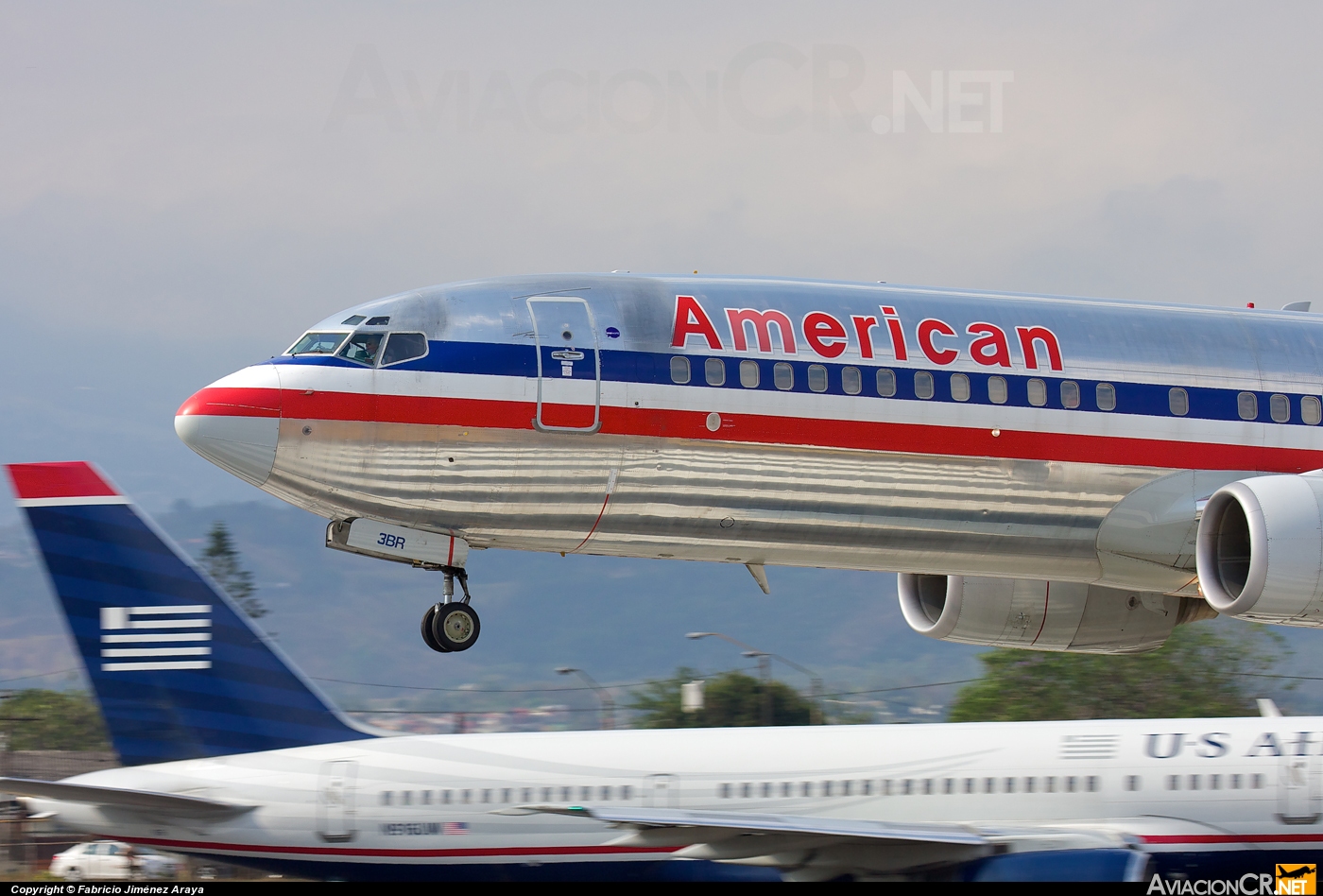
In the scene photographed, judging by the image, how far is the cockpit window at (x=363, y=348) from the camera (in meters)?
18.4

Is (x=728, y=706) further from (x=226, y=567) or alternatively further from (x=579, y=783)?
(x=226, y=567)

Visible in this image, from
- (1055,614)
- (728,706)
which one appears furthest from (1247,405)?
(728,706)

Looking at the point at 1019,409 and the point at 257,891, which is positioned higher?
the point at 1019,409

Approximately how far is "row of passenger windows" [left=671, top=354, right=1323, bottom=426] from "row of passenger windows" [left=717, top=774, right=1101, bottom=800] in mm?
4845

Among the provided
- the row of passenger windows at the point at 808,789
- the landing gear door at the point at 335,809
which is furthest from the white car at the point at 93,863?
the row of passenger windows at the point at 808,789

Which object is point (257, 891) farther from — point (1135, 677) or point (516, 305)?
point (1135, 677)

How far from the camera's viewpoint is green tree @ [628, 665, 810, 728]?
57312 mm

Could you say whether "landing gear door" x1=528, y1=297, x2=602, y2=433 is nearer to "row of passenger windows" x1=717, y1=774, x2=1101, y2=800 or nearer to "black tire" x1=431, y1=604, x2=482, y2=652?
"black tire" x1=431, y1=604, x2=482, y2=652

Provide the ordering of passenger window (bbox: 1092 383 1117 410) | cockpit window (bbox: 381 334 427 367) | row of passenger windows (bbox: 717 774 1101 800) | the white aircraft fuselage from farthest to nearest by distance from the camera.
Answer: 1. passenger window (bbox: 1092 383 1117 410)
2. row of passenger windows (bbox: 717 774 1101 800)
3. the white aircraft fuselage
4. cockpit window (bbox: 381 334 427 367)

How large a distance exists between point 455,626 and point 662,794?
360cm

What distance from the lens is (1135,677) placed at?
55.4m

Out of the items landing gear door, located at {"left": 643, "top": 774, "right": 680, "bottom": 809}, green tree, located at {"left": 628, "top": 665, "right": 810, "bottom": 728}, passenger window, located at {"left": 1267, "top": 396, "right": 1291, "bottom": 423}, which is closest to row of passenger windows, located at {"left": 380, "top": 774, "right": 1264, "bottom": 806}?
landing gear door, located at {"left": 643, "top": 774, "right": 680, "bottom": 809}

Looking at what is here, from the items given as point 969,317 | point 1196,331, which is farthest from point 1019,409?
point 1196,331

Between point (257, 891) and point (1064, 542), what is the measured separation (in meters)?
11.1
